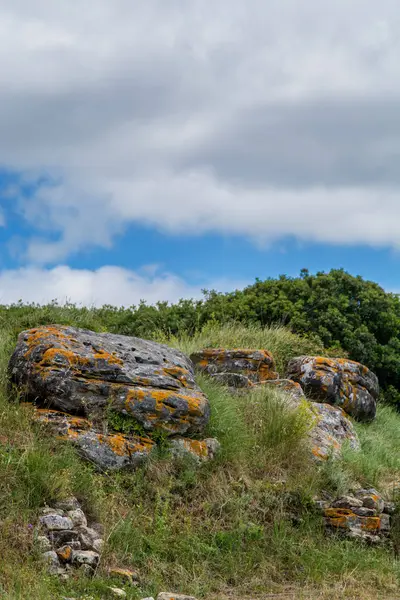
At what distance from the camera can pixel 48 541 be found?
24.7 feet

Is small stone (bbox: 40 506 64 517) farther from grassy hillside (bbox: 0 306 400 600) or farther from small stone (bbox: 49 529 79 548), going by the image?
small stone (bbox: 49 529 79 548)

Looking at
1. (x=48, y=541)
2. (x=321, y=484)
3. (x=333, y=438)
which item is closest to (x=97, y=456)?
(x=48, y=541)

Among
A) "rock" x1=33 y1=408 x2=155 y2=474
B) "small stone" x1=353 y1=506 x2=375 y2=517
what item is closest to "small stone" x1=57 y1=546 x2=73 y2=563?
"rock" x1=33 y1=408 x2=155 y2=474

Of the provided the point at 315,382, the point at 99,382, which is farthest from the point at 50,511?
the point at 315,382

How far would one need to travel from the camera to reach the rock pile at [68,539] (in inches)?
293

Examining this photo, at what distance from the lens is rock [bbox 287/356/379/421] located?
43.3 ft

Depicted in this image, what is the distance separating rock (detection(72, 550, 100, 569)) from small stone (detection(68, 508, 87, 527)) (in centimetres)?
42

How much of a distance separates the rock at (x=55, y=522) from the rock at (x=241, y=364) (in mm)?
5446

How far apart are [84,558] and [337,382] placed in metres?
6.98

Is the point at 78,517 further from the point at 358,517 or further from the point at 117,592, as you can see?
the point at 358,517

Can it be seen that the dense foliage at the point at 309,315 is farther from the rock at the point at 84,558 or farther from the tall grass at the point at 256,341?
the rock at the point at 84,558

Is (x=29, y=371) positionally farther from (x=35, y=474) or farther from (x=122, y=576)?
(x=122, y=576)

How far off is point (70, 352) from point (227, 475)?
8.51 ft

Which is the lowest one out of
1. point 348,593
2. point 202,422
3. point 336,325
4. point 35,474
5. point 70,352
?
point 348,593
